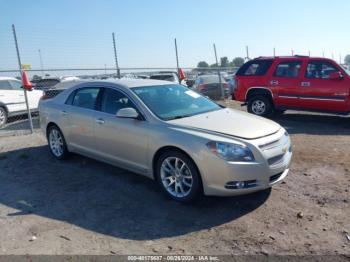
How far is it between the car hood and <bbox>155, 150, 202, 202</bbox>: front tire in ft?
1.52

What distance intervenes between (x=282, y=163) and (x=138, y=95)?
2282 mm

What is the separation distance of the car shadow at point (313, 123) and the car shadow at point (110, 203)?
4686mm

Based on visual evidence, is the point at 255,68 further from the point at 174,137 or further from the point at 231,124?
the point at 174,137

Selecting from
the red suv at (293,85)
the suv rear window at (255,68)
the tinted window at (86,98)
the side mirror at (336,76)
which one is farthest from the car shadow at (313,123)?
the tinted window at (86,98)

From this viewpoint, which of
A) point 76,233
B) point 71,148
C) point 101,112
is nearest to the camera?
point 76,233

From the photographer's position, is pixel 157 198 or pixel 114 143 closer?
pixel 157 198

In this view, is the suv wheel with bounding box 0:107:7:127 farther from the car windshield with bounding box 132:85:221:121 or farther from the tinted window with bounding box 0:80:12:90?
the car windshield with bounding box 132:85:221:121

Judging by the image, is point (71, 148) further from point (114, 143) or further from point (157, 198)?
point (157, 198)

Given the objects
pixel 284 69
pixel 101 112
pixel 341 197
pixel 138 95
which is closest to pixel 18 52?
pixel 101 112

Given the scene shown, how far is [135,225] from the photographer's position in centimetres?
429

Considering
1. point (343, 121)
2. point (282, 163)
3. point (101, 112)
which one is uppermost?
point (101, 112)

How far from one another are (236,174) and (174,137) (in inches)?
36.4

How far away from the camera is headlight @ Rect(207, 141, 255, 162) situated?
4363 millimetres

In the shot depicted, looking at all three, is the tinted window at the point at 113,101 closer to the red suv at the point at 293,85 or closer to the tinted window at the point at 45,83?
the red suv at the point at 293,85
